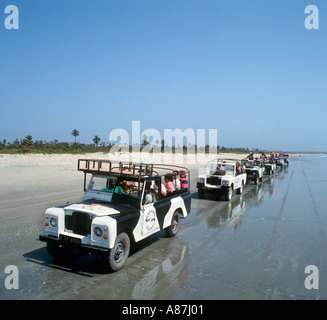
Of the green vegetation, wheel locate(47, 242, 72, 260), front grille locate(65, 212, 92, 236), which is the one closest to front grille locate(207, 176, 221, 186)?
wheel locate(47, 242, 72, 260)

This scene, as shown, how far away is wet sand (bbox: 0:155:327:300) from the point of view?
206 inches

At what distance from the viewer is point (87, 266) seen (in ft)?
20.7

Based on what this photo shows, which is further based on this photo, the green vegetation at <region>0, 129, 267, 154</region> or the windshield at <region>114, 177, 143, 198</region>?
the green vegetation at <region>0, 129, 267, 154</region>

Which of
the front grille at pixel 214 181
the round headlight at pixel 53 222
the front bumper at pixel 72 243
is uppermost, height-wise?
the round headlight at pixel 53 222

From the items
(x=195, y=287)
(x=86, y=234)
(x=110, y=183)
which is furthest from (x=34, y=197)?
(x=195, y=287)

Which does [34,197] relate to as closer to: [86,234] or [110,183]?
[110,183]

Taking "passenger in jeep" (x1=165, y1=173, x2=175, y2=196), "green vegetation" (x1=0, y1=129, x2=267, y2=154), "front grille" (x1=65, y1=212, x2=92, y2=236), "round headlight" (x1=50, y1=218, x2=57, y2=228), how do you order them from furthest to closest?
"green vegetation" (x1=0, y1=129, x2=267, y2=154)
"passenger in jeep" (x1=165, y1=173, x2=175, y2=196)
"round headlight" (x1=50, y1=218, x2=57, y2=228)
"front grille" (x1=65, y1=212, x2=92, y2=236)

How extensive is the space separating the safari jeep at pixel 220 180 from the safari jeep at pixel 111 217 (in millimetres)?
6854

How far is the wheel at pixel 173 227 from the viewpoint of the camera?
8547 mm

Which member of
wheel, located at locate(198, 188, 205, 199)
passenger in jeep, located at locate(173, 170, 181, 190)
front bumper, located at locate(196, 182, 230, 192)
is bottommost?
wheel, located at locate(198, 188, 205, 199)

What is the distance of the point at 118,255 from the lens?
A: 20.2 ft

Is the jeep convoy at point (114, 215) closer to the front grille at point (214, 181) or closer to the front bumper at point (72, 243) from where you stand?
the front bumper at point (72, 243)

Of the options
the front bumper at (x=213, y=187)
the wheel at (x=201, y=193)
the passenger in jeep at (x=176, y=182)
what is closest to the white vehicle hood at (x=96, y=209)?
the passenger in jeep at (x=176, y=182)

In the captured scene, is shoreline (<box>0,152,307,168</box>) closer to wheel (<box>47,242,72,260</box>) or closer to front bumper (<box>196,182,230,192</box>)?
front bumper (<box>196,182,230,192</box>)
